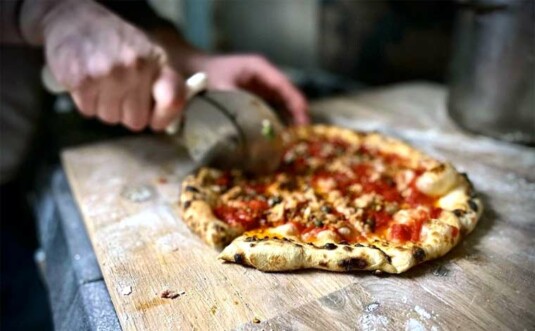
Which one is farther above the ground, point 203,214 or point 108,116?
point 108,116

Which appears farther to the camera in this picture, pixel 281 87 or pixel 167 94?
pixel 281 87

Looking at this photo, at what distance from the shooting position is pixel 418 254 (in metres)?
1.06

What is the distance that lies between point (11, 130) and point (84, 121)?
0.39 meters

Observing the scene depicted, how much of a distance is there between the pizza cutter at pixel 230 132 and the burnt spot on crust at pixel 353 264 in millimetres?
556

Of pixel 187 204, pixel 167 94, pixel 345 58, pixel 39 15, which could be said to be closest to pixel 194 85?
pixel 167 94

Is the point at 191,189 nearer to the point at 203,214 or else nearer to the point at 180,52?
the point at 203,214

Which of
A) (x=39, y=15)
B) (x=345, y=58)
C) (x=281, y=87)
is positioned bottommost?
(x=345, y=58)

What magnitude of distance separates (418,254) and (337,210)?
0.93ft

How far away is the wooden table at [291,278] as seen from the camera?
0.94 m

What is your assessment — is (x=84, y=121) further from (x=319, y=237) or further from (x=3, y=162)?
Result: (x=319, y=237)

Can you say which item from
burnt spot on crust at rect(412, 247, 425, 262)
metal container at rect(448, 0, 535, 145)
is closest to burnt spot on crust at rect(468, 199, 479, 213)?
burnt spot on crust at rect(412, 247, 425, 262)

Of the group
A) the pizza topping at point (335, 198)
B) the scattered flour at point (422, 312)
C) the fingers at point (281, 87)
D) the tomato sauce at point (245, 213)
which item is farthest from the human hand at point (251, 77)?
the scattered flour at point (422, 312)

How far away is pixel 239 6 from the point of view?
11.1ft

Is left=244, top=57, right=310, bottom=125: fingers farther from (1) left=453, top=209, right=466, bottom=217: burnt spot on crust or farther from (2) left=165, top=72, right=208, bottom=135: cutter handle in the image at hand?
(1) left=453, top=209, right=466, bottom=217: burnt spot on crust
